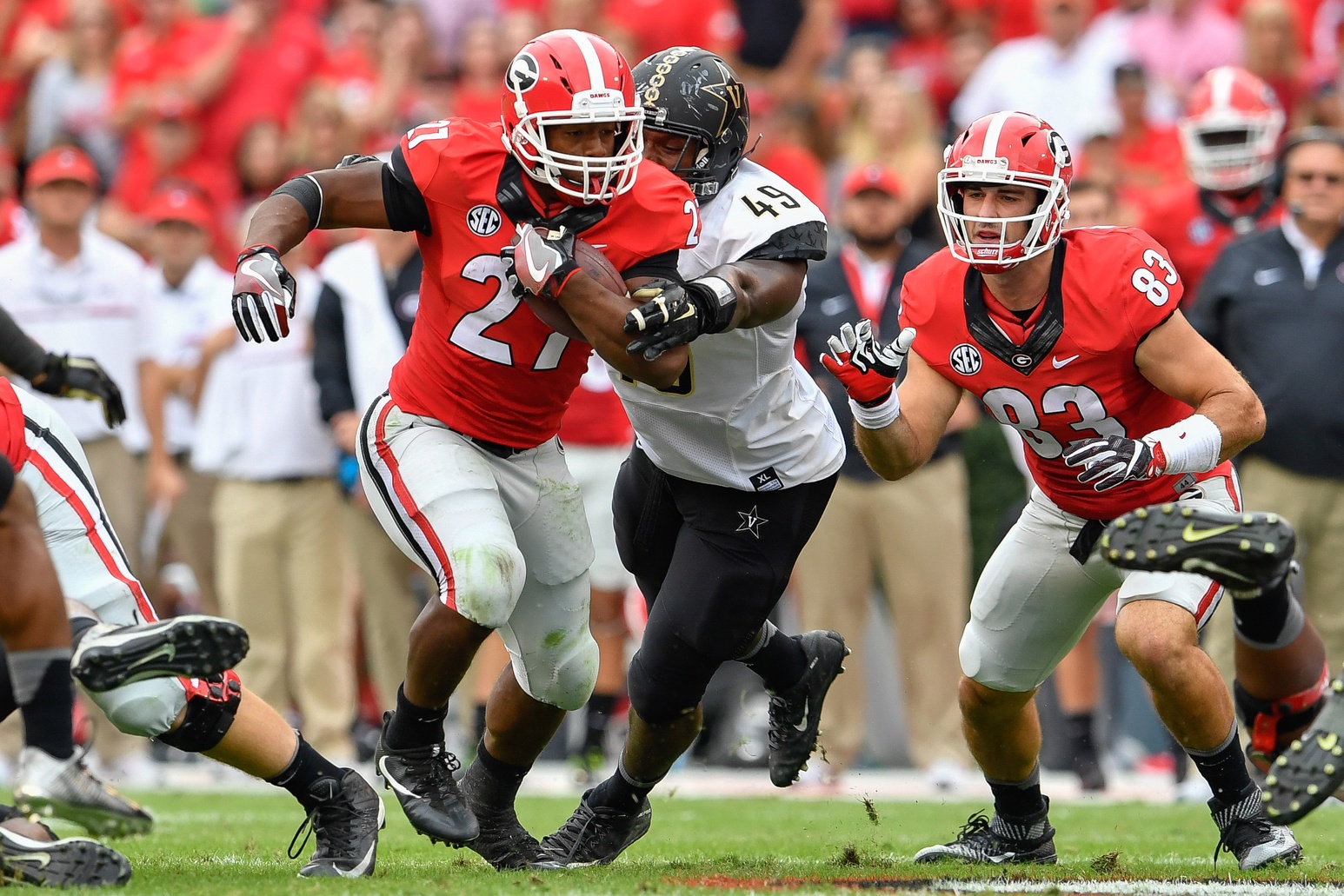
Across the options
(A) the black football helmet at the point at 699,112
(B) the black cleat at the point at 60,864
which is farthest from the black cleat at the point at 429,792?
(A) the black football helmet at the point at 699,112

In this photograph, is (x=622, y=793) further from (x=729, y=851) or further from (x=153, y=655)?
(x=153, y=655)

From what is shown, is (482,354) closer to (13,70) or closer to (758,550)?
(758,550)

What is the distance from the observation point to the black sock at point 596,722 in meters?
8.06

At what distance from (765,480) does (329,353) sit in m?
3.56

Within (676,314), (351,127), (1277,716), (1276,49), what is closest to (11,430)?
(676,314)

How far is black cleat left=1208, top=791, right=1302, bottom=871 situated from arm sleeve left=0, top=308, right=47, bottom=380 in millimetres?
3505

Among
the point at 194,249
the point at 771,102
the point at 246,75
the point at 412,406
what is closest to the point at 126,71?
the point at 246,75

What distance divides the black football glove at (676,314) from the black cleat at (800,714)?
157 cm

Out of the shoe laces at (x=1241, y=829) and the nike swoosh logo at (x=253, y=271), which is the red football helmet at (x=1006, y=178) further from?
the nike swoosh logo at (x=253, y=271)

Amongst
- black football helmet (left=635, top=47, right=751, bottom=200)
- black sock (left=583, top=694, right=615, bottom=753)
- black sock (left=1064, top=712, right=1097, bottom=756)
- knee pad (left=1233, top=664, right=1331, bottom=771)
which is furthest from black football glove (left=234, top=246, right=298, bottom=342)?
black sock (left=1064, top=712, right=1097, bottom=756)

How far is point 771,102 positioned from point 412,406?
21.4ft

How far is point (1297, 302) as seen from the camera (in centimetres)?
710

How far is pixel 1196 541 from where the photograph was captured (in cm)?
425

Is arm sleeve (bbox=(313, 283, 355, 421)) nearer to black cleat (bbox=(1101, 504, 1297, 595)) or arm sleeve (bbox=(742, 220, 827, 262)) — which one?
arm sleeve (bbox=(742, 220, 827, 262))
